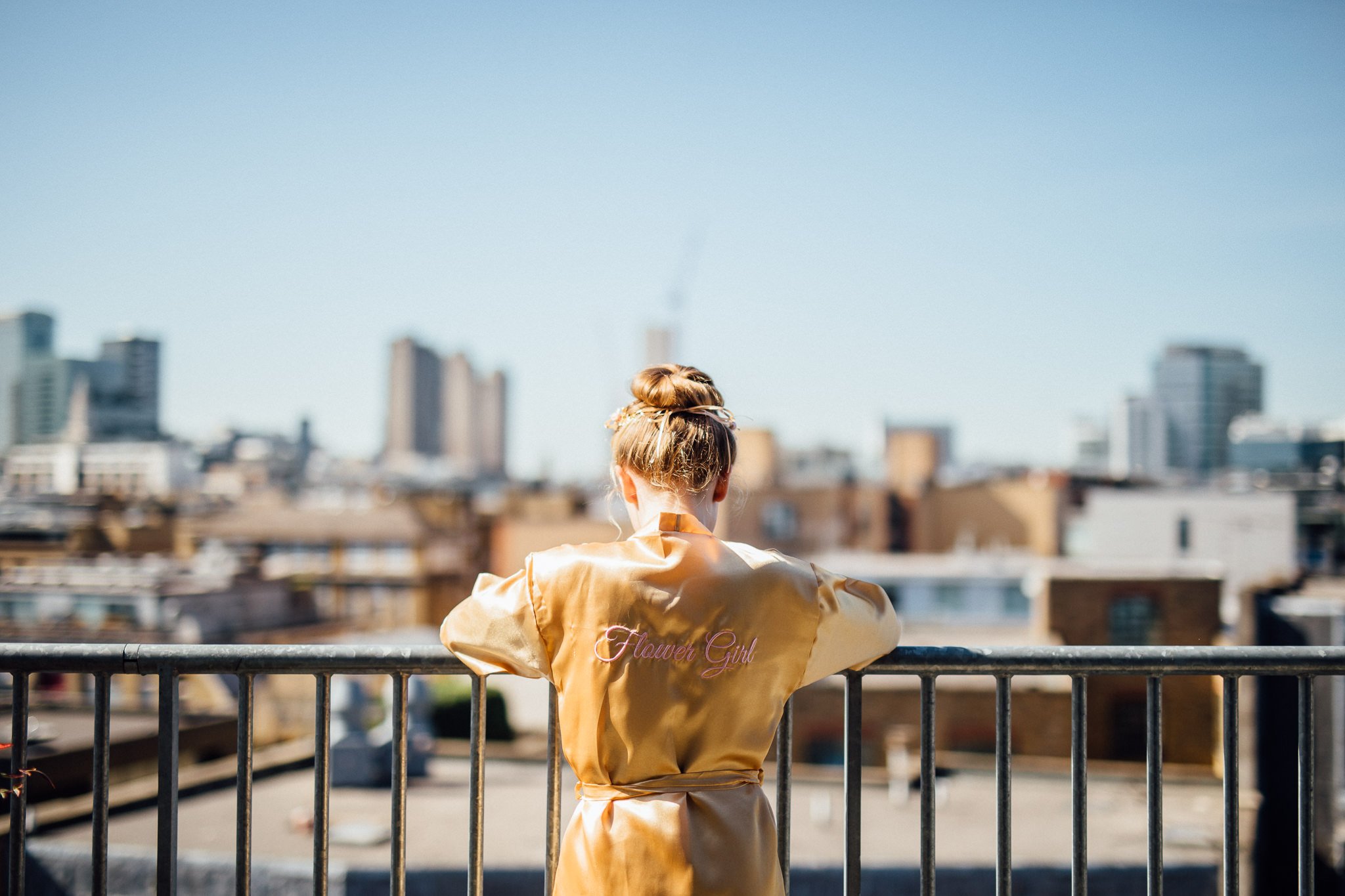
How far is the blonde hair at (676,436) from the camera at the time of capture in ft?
7.24

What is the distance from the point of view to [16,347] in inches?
477

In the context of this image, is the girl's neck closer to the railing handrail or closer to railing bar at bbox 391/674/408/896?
the railing handrail

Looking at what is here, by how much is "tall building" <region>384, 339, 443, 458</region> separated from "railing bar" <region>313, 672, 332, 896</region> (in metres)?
129

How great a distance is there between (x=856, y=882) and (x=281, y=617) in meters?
35.7

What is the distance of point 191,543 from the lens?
41.4 meters

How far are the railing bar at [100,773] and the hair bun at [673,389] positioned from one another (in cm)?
161

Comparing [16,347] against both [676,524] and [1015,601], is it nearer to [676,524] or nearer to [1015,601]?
[676,524]

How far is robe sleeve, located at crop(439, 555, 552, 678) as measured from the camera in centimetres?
216

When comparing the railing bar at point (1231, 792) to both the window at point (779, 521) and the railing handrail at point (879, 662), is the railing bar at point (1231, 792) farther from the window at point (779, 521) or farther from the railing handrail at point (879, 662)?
the window at point (779, 521)

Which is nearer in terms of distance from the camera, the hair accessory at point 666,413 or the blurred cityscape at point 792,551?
the hair accessory at point 666,413

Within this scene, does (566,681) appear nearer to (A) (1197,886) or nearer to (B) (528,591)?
(B) (528,591)

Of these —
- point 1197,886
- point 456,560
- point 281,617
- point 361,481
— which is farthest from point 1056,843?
point 361,481

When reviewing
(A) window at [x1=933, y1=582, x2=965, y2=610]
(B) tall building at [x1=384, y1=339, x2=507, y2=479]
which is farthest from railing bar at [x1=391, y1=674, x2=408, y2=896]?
(B) tall building at [x1=384, y1=339, x2=507, y2=479]

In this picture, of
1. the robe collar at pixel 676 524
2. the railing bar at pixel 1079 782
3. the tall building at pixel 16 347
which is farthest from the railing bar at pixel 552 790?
the tall building at pixel 16 347
